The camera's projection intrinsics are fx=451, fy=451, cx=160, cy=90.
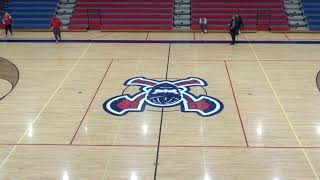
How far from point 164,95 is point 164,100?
390mm

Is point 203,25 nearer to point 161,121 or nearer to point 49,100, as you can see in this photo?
point 49,100

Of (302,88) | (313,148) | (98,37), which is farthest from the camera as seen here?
(98,37)

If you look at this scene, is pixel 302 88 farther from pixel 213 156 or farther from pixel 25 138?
pixel 25 138

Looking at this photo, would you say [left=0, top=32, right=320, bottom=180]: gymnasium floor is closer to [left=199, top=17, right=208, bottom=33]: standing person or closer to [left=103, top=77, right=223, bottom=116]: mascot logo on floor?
[left=103, top=77, right=223, bottom=116]: mascot logo on floor

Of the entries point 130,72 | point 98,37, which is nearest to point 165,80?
point 130,72

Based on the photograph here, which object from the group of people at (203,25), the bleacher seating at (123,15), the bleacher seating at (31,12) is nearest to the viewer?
the group of people at (203,25)


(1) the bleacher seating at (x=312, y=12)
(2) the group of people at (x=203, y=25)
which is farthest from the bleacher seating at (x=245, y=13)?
(1) the bleacher seating at (x=312, y=12)

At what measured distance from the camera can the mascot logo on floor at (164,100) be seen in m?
11.5

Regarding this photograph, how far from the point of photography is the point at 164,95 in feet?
41.2

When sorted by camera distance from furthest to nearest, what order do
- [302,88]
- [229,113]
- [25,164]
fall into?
[302,88] < [229,113] < [25,164]

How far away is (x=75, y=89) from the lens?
1315 centimetres

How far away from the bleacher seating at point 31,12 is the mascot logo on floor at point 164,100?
427 inches

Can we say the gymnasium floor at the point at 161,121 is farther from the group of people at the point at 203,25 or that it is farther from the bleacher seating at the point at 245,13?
the bleacher seating at the point at 245,13

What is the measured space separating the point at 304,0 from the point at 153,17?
801cm
